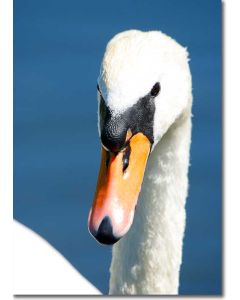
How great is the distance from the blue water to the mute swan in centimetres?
52

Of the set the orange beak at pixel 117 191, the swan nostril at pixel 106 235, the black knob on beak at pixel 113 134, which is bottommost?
the swan nostril at pixel 106 235

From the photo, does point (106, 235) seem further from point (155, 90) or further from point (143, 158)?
point (155, 90)

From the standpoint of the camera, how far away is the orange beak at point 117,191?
2.99 meters

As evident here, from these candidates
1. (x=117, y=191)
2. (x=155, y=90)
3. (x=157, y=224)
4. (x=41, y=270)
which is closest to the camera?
(x=117, y=191)

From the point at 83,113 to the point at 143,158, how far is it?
1.42 m

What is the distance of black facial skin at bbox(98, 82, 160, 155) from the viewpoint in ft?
10.1

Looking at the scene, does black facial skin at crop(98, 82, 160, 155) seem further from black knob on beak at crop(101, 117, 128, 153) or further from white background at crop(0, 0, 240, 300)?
white background at crop(0, 0, 240, 300)

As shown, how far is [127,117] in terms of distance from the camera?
3.11 metres
